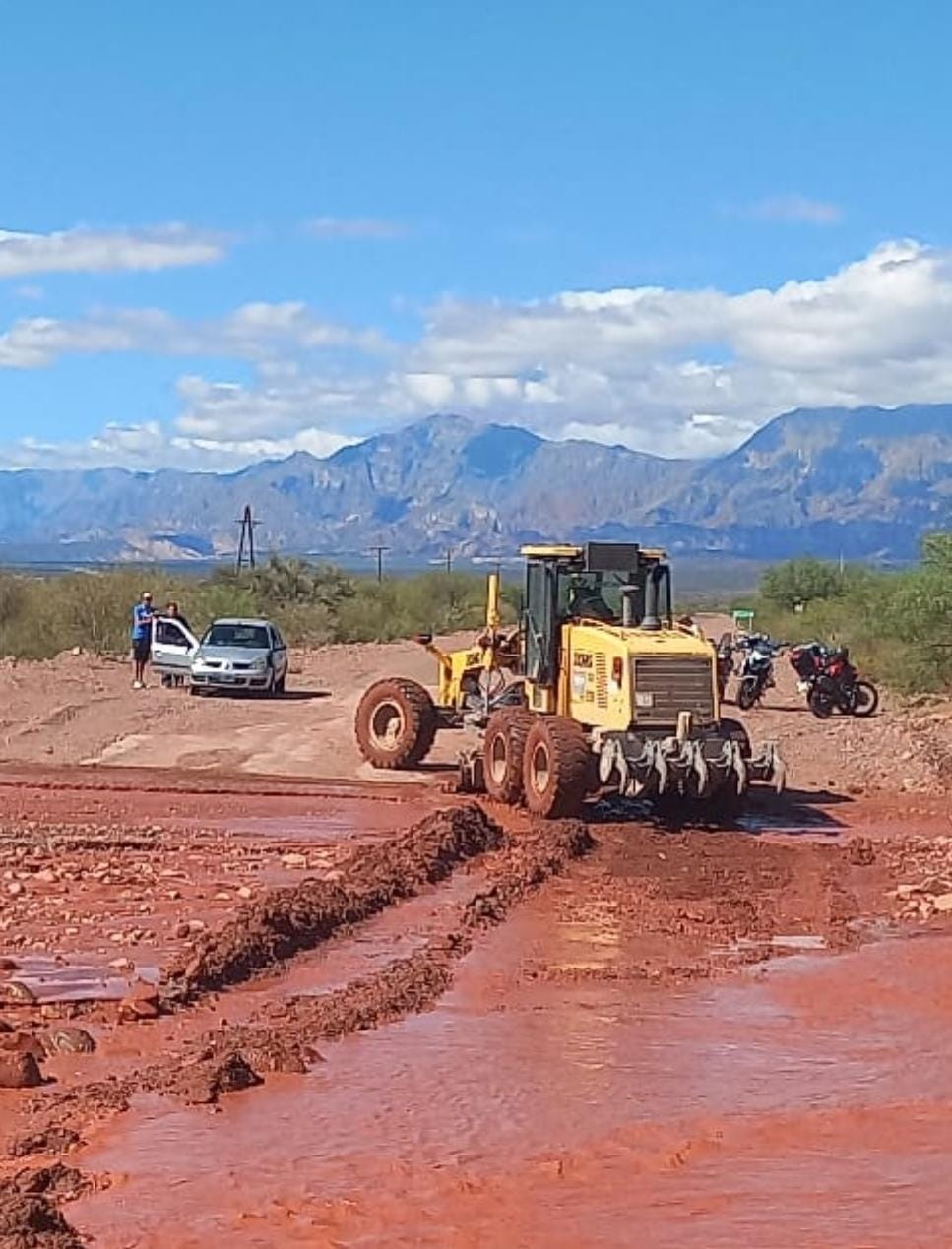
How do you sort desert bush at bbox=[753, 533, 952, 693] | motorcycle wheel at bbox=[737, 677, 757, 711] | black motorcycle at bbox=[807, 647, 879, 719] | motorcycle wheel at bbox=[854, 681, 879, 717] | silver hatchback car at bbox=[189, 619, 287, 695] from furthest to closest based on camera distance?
1. silver hatchback car at bbox=[189, 619, 287, 695]
2. desert bush at bbox=[753, 533, 952, 693]
3. motorcycle wheel at bbox=[737, 677, 757, 711]
4. motorcycle wheel at bbox=[854, 681, 879, 717]
5. black motorcycle at bbox=[807, 647, 879, 719]

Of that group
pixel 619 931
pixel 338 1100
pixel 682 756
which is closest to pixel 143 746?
pixel 682 756

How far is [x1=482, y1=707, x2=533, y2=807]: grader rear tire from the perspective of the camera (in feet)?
70.6

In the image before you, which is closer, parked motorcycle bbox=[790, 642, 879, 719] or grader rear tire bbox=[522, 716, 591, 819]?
grader rear tire bbox=[522, 716, 591, 819]

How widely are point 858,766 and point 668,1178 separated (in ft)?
59.6

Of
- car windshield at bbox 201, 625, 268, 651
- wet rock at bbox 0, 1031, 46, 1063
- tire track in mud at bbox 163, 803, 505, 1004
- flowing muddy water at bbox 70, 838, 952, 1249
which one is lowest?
flowing muddy water at bbox 70, 838, 952, 1249

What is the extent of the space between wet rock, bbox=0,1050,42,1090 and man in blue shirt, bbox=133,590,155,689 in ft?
90.7

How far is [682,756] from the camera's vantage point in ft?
65.7

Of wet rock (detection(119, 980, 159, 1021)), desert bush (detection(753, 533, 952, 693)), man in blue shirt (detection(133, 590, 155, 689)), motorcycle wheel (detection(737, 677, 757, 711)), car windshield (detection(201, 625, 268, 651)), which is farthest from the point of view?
car windshield (detection(201, 625, 268, 651))

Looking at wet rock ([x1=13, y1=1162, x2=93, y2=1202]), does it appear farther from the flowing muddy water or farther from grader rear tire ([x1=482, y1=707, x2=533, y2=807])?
grader rear tire ([x1=482, y1=707, x2=533, y2=807])

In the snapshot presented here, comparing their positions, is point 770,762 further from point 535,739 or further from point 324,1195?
point 324,1195

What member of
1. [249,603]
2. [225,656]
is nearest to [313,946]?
[225,656]

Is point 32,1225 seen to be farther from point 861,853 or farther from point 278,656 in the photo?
point 278,656

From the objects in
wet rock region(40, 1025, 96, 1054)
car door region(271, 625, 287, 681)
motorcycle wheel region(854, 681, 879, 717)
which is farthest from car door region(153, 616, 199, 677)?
wet rock region(40, 1025, 96, 1054)

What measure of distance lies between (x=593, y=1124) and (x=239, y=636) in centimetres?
2915
